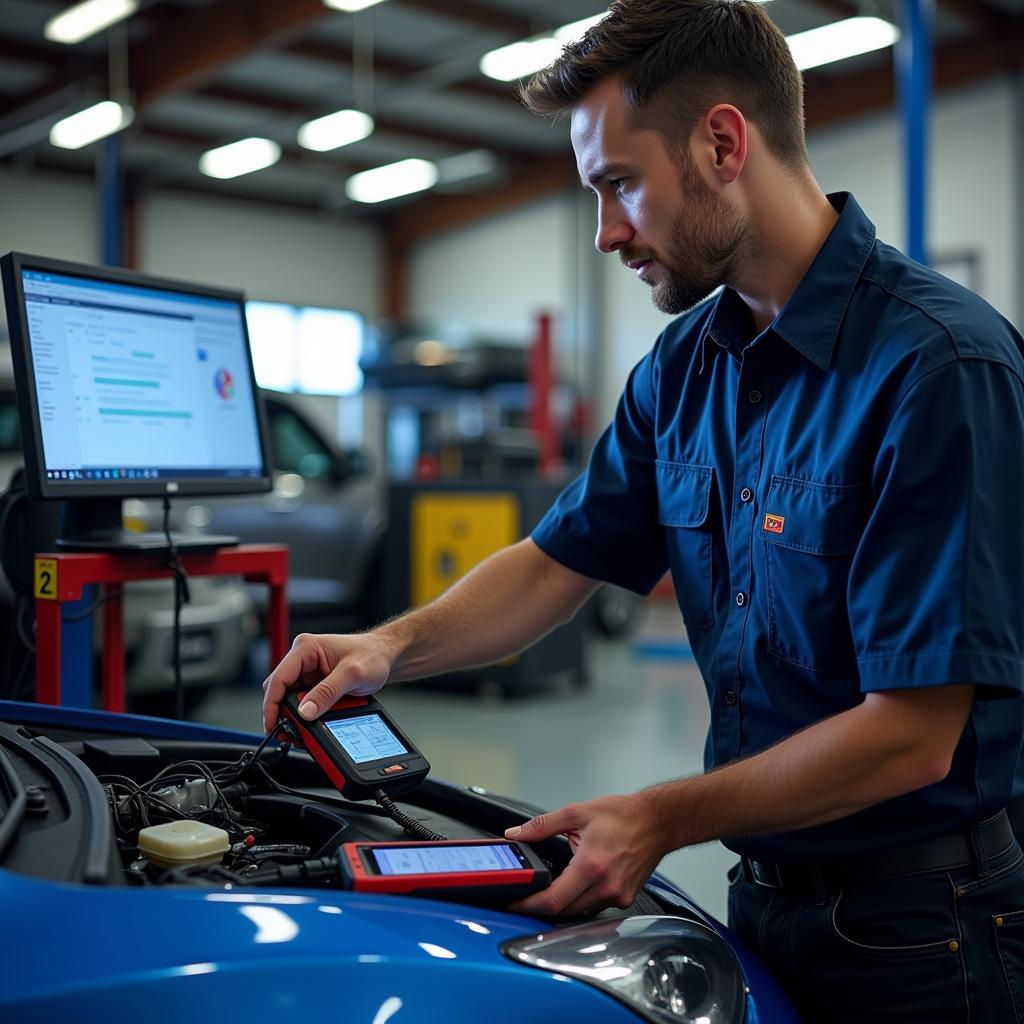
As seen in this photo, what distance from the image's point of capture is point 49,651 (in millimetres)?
1688

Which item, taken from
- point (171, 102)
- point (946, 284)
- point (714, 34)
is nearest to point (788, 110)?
point (714, 34)

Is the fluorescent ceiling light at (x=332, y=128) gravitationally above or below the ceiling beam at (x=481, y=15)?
below

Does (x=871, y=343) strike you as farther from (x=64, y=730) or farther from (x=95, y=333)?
(x=95, y=333)

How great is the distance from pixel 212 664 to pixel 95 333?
2.41m

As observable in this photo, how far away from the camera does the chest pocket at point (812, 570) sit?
1.17 m

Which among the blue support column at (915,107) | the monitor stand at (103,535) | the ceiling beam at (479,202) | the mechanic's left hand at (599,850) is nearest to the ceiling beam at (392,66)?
the ceiling beam at (479,202)

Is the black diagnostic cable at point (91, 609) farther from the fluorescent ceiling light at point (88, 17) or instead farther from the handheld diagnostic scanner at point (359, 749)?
the fluorescent ceiling light at point (88, 17)

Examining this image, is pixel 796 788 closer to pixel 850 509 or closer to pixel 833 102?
pixel 850 509

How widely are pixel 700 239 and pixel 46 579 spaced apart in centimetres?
109

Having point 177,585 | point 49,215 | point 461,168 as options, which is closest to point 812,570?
point 177,585

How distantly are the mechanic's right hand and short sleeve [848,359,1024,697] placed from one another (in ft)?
1.77

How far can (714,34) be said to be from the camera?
1.27 m

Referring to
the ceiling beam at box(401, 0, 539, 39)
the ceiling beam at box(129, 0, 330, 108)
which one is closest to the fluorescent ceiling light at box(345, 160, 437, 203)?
the ceiling beam at box(401, 0, 539, 39)

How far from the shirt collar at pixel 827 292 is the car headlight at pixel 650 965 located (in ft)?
2.03
